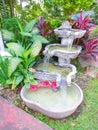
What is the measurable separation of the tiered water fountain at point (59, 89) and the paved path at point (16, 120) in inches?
5.9

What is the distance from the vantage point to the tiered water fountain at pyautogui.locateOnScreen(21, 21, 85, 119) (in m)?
2.20

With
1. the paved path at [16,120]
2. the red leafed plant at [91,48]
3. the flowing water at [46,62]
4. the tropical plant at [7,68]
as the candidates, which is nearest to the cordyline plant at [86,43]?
the red leafed plant at [91,48]

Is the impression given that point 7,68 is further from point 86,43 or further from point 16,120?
point 86,43

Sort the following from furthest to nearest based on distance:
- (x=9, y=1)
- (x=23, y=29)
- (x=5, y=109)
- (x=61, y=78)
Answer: (x=9, y=1) < (x=23, y=29) < (x=61, y=78) < (x=5, y=109)

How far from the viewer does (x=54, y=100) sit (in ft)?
7.90

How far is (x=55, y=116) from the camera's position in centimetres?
216

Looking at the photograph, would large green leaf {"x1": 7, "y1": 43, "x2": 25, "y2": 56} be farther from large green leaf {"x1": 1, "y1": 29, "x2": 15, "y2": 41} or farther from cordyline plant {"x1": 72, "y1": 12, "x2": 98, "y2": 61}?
cordyline plant {"x1": 72, "y1": 12, "x2": 98, "y2": 61}

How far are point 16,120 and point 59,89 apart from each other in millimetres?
744

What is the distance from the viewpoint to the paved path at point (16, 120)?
2068mm

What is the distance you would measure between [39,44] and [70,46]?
0.65 metres

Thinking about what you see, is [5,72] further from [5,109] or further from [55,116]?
[55,116]

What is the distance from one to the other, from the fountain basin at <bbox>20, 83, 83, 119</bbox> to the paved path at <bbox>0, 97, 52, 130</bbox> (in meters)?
0.15

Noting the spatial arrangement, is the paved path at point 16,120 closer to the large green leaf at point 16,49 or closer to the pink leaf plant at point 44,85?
the pink leaf plant at point 44,85

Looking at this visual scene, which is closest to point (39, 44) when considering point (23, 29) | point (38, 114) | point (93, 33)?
point (23, 29)
